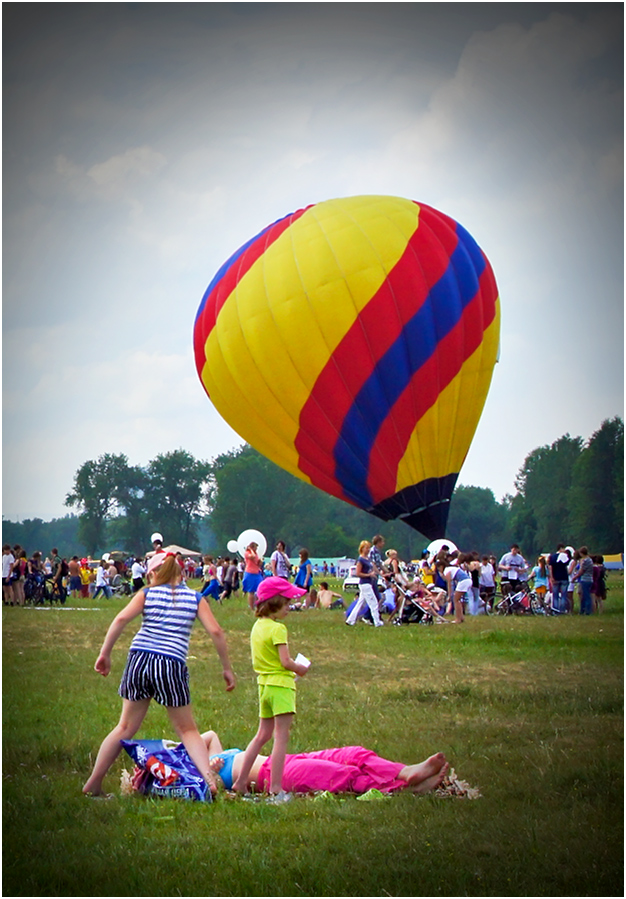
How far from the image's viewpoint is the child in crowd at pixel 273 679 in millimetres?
5918

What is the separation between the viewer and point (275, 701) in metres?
5.98

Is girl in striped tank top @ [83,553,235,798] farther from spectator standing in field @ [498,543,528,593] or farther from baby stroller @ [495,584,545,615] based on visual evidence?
spectator standing in field @ [498,543,528,593]

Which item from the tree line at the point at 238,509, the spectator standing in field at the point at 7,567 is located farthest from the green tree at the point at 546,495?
the spectator standing in field at the point at 7,567

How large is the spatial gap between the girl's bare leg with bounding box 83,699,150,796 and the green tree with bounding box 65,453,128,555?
8648cm

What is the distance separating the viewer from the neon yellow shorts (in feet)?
19.6

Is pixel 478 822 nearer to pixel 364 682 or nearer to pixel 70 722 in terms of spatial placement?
pixel 70 722

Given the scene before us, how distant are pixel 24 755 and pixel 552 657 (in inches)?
284

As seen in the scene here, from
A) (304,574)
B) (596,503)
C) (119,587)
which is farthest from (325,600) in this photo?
(596,503)

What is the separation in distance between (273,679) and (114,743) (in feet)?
3.42

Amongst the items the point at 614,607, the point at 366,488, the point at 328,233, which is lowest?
the point at 614,607

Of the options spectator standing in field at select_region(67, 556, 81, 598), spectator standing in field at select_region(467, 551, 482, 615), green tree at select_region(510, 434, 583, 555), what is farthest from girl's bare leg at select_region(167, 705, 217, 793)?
green tree at select_region(510, 434, 583, 555)

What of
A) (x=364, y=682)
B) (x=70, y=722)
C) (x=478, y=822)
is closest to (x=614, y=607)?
(x=364, y=682)

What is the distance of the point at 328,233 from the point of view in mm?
19375

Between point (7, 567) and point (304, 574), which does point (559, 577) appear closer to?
point (304, 574)
